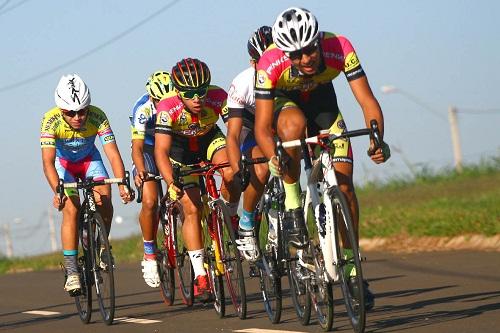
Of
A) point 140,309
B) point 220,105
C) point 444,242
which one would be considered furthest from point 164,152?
point 444,242

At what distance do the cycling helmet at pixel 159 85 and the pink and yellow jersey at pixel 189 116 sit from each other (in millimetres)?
1297

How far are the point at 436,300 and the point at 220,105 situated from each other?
111 inches

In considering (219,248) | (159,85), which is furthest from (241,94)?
(159,85)

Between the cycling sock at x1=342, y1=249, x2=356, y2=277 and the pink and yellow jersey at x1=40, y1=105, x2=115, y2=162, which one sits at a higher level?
the pink and yellow jersey at x1=40, y1=105, x2=115, y2=162

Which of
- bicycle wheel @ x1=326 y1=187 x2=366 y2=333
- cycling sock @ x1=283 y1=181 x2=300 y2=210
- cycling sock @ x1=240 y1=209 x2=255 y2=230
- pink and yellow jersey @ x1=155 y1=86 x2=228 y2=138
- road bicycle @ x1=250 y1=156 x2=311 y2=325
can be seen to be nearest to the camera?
bicycle wheel @ x1=326 y1=187 x2=366 y2=333

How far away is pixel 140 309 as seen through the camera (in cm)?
1338

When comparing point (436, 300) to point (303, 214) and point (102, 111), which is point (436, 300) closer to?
point (303, 214)

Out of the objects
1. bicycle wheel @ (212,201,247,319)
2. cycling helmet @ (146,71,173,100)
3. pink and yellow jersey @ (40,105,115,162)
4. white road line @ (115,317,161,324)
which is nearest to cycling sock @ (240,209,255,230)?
bicycle wheel @ (212,201,247,319)

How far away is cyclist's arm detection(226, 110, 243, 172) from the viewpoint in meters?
10.7

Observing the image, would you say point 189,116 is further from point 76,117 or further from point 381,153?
point 381,153

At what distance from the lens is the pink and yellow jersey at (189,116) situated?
12258mm

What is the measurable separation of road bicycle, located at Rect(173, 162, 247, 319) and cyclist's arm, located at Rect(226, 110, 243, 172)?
2.11 ft

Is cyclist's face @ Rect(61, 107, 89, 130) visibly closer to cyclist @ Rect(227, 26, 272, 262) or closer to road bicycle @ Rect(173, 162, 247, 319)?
road bicycle @ Rect(173, 162, 247, 319)

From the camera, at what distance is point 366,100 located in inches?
375
